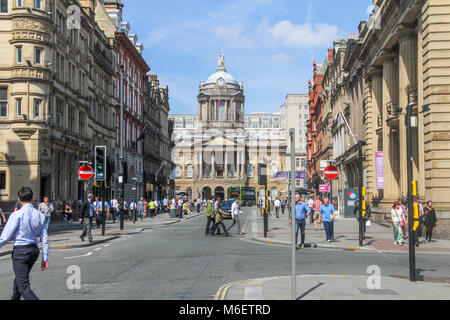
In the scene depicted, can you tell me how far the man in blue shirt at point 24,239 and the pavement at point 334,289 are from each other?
3.04m

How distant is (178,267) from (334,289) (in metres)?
4.85

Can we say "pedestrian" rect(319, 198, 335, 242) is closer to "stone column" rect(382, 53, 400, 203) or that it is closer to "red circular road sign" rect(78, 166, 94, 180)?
"red circular road sign" rect(78, 166, 94, 180)

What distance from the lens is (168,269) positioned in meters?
13.6

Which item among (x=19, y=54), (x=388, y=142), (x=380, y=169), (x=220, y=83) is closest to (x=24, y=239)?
(x=380, y=169)

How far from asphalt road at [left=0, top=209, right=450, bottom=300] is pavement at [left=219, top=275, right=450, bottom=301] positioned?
0.60 metres

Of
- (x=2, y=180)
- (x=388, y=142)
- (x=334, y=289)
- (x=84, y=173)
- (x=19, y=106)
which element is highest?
(x=19, y=106)

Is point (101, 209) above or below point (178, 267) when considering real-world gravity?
above

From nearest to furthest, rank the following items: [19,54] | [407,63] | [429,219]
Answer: [429,219] → [407,63] → [19,54]

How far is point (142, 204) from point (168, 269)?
33.2 meters

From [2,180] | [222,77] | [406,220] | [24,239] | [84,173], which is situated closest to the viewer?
[24,239]

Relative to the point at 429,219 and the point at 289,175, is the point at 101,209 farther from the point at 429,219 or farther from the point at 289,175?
Result: the point at 429,219

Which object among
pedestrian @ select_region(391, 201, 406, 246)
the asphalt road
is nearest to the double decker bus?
pedestrian @ select_region(391, 201, 406, 246)

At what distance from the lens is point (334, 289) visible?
1026cm

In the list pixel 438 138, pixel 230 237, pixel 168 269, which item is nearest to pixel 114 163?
pixel 230 237
